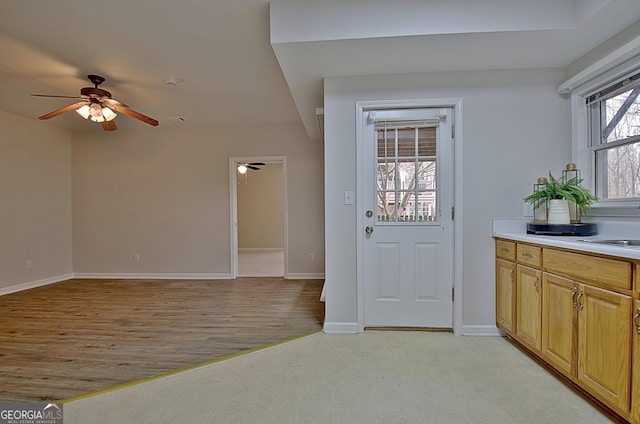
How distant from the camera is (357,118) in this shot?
2.57 metres

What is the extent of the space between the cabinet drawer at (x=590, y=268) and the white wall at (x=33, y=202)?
20.0 ft

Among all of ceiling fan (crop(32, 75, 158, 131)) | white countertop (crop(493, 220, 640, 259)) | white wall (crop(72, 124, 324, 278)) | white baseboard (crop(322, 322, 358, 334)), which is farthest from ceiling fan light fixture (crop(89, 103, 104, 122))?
white countertop (crop(493, 220, 640, 259))

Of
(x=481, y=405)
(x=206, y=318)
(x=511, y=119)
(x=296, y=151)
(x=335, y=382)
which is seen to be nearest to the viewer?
(x=481, y=405)

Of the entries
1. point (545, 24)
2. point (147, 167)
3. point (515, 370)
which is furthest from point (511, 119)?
point (147, 167)

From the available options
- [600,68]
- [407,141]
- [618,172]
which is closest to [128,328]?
[407,141]

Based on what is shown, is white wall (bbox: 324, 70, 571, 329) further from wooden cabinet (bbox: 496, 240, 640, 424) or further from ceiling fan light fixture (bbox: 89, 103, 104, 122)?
ceiling fan light fixture (bbox: 89, 103, 104, 122)

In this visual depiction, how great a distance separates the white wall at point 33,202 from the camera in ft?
13.4

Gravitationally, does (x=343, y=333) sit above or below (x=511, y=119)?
below

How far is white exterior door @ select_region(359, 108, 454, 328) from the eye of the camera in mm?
2580

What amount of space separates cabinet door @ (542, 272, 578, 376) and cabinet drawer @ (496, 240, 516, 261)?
1.15ft

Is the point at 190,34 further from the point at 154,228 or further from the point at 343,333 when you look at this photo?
the point at 154,228

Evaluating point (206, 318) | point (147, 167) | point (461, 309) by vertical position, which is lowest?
point (206, 318)

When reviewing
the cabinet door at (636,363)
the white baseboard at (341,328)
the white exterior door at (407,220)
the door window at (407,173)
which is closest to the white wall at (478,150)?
the white baseboard at (341,328)

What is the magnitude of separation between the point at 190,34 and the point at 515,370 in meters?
3.38
